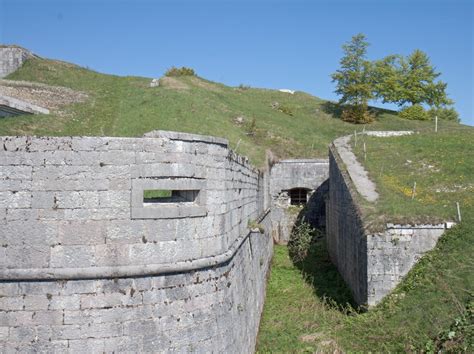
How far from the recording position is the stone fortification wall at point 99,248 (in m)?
5.66

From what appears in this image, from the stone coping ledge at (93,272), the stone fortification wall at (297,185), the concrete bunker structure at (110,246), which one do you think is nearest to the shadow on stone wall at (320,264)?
the stone fortification wall at (297,185)

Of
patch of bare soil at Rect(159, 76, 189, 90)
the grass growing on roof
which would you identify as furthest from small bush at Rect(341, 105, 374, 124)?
the grass growing on roof

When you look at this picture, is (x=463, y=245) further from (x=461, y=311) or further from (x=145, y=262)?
(x=145, y=262)

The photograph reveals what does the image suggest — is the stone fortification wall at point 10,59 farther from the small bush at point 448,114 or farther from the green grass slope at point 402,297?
the small bush at point 448,114

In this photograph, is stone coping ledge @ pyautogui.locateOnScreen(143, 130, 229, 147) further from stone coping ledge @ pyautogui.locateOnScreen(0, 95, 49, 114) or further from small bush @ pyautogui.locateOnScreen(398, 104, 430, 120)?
small bush @ pyautogui.locateOnScreen(398, 104, 430, 120)

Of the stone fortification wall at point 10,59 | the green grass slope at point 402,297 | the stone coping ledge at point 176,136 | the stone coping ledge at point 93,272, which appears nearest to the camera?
the stone coping ledge at point 93,272

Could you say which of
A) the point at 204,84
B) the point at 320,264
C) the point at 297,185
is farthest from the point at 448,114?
the point at 320,264

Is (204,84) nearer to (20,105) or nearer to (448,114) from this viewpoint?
(20,105)

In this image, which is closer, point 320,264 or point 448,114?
point 320,264

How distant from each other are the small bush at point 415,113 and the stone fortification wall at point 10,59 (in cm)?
3005

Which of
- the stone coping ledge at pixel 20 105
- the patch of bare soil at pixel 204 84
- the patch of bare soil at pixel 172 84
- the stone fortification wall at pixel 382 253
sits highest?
the patch of bare soil at pixel 204 84

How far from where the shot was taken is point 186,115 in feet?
89.6

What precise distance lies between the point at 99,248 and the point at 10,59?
33.8 metres

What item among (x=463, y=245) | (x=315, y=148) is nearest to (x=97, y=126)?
(x=315, y=148)
